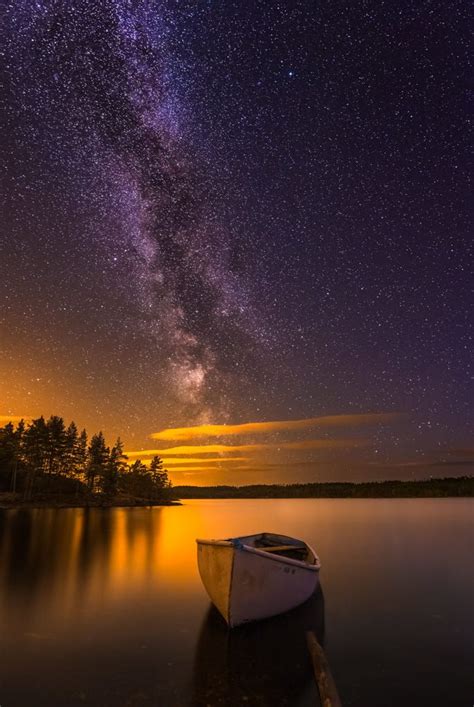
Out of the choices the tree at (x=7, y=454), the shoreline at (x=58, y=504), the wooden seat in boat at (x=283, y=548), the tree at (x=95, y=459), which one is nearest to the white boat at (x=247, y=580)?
the wooden seat in boat at (x=283, y=548)

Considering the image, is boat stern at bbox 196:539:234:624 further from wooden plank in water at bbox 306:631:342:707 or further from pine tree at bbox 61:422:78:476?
pine tree at bbox 61:422:78:476

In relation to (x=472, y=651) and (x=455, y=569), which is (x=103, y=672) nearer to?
(x=472, y=651)

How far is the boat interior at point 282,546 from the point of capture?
2002 centimetres

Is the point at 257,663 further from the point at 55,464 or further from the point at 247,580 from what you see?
the point at 55,464

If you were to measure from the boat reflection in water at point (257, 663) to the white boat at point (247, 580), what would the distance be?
61cm

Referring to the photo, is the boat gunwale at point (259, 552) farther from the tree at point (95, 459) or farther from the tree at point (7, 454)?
the tree at point (95, 459)

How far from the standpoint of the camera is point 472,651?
46.5 ft

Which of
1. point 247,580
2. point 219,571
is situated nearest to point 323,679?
point 247,580

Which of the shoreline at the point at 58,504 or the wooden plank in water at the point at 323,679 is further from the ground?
the wooden plank in water at the point at 323,679

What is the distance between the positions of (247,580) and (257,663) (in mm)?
2423

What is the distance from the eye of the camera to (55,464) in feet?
328

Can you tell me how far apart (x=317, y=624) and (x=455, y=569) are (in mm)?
18912

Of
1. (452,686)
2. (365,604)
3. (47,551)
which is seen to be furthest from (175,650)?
→ (47,551)

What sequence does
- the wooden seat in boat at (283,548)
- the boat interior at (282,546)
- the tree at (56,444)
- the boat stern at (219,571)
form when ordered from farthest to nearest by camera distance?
1. the tree at (56,444)
2. the boat interior at (282,546)
3. the wooden seat in boat at (283,548)
4. the boat stern at (219,571)
